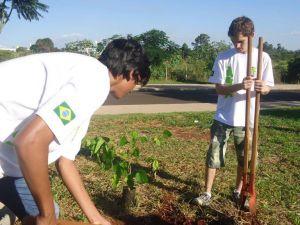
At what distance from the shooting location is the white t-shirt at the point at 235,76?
12.0 feet

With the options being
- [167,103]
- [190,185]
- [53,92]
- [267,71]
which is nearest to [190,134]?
[190,185]

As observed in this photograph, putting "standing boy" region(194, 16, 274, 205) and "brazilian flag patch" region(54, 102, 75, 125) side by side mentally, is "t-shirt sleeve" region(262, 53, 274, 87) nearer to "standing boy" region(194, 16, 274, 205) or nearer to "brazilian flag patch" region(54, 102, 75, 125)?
"standing boy" region(194, 16, 274, 205)

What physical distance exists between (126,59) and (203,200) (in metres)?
2.20

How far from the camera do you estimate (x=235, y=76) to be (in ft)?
12.2

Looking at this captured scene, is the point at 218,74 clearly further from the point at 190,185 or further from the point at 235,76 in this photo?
the point at 190,185

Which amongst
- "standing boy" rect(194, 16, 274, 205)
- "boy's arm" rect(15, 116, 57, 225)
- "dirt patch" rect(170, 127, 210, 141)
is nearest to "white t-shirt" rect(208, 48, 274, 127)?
"standing boy" rect(194, 16, 274, 205)

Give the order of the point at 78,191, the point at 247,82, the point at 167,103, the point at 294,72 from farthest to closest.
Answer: the point at 294,72 → the point at 167,103 → the point at 247,82 → the point at 78,191

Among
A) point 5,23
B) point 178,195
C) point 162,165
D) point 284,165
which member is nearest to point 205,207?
point 178,195

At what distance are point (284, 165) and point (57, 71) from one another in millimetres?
4292

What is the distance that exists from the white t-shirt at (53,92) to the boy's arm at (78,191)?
22 centimetres

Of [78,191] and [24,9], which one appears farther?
[24,9]

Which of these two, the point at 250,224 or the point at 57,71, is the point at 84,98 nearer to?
the point at 57,71

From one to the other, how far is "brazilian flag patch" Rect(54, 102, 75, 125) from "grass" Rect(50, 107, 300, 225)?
1.97m

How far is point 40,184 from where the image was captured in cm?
148
